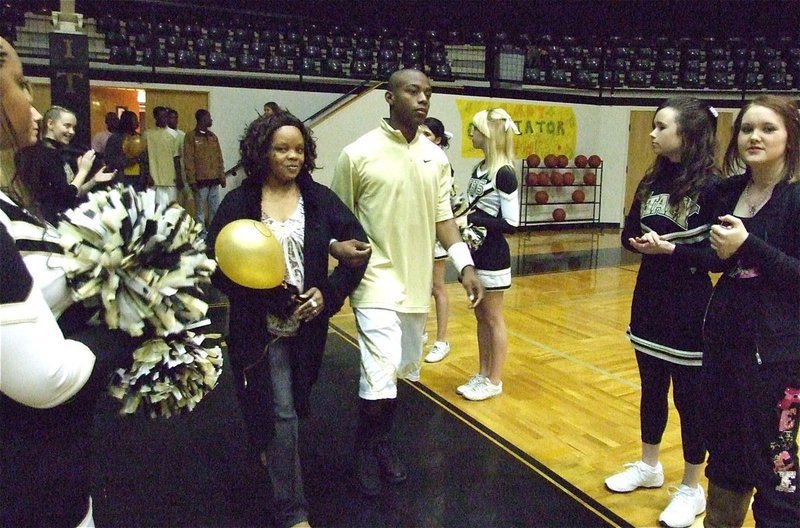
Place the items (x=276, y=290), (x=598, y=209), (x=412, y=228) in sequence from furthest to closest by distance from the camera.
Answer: (x=598, y=209) → (x=412, y=228) → (x=276, y=290)

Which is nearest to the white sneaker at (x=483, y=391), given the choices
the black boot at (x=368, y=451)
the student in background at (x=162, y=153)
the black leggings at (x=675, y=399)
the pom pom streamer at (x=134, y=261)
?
the black boot at (x=368, y=451)

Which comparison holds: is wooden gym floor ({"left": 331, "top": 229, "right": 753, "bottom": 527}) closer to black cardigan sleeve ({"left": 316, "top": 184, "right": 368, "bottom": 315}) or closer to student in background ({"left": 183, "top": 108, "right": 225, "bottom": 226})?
black cardigan sleeve ({"left": 316, "top": 184, "right": 368, "bottom": 315})

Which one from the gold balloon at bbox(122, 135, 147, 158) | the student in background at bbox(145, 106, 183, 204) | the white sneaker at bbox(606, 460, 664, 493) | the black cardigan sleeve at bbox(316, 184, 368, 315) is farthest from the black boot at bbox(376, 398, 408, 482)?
the student in background at bbox(145, 106, 183, 204)

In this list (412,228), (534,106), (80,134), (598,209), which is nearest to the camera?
(412,228)

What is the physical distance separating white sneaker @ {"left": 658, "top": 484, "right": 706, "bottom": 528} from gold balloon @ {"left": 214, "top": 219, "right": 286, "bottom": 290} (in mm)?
1727

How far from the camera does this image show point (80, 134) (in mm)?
4594

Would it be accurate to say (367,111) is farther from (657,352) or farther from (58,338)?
(58,338)

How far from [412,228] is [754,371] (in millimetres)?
1364

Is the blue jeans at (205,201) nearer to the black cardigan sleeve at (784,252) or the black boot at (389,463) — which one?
the black boot at (389,463)

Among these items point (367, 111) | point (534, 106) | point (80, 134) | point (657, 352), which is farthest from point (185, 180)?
Answer: point (657, 352)

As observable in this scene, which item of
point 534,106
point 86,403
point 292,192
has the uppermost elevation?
point 534,106

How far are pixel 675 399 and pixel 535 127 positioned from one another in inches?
376

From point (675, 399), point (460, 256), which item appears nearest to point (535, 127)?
point (460, 256)

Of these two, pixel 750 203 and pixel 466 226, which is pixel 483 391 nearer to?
pixel 466 226
